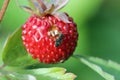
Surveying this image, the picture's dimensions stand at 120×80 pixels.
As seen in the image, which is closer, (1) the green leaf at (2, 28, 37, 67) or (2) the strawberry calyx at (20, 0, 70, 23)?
(2) the strawberry calyx at (20, 0, 70, 23)

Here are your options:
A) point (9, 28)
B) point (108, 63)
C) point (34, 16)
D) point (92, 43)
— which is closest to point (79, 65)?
point (92, 43)

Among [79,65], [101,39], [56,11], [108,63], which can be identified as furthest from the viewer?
[101,39]

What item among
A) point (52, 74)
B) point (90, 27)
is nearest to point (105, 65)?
point (52, 74)

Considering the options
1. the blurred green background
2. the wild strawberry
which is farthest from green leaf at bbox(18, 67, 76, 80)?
the blurred green background

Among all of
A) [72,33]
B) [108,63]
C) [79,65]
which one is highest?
[72,33]

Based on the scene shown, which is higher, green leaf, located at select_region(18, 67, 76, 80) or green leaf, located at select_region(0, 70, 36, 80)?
green leaf, located at select_region(0, 70, 36, 80)

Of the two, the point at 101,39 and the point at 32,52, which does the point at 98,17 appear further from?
the point at 32,52

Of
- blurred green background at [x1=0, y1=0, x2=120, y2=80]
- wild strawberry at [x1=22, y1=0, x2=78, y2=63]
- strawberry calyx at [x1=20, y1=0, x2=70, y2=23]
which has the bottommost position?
blurred green background at [x1=0, y1=0, x2=120, y2=80]

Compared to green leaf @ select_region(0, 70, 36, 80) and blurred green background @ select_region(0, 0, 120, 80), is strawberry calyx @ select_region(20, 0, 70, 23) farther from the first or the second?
blurred green background @ select_region(0, 0, 120, 80)
